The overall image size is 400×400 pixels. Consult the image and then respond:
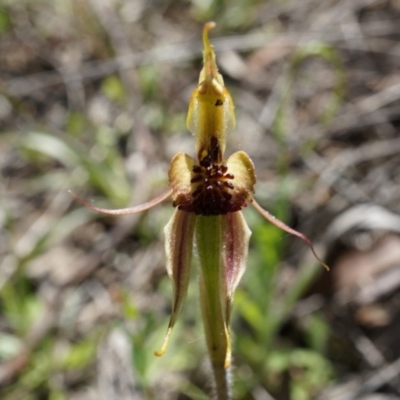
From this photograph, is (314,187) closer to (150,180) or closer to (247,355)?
(150,180)

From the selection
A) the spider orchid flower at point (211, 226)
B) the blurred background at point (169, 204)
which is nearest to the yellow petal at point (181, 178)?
the spider orchid flower at point (211, 226)

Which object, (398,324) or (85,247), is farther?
(85,247)

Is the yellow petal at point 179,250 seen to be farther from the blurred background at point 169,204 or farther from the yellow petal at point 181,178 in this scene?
the blurred background at point 169,204

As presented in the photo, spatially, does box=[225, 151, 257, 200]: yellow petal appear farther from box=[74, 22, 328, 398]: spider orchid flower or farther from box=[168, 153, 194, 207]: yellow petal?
box=[168, 153, 194, 207]: yellow petal

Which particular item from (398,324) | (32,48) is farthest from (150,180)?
(32,48)

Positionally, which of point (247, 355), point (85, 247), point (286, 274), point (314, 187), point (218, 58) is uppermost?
point (218, 58)

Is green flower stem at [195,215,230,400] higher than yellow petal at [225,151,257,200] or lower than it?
lower

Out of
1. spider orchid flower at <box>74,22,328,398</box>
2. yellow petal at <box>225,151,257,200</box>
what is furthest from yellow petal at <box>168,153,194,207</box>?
yellow petal at <box>225,151,257,200</box>

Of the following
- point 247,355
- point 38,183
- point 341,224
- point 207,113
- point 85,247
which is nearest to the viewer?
point 207,113

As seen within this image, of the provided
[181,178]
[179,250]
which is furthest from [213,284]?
[181,178]
